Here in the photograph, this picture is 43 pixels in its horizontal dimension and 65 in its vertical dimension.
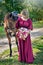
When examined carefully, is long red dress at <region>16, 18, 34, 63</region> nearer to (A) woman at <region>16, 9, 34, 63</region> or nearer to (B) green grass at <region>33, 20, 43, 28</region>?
(A) woman at <region>16, 9, 34, 63</region>

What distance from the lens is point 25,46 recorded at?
6.50m

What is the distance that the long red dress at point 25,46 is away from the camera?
20.8 feet

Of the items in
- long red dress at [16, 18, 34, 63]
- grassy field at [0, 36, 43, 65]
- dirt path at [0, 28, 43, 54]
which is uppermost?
long red dress at [16, 18, 34, 63]

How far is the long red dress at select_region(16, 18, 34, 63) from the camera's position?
250 inches

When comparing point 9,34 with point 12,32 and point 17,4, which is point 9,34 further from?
point 17,4

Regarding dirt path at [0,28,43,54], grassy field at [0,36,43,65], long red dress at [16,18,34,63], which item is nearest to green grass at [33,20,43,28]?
dirt path at [0,28,43,54]

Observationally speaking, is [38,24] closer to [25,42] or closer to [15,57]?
[15,57]

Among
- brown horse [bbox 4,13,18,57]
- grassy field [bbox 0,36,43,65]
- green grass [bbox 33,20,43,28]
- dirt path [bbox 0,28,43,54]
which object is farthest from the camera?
green grass [bbox 33,20,43,28]

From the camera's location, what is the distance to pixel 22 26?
251 inches

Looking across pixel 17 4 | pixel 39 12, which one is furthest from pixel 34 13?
pixel 17 4

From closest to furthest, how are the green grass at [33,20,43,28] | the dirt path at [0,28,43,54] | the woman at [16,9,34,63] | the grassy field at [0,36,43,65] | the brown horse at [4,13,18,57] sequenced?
the woman at [16,9,34,63] → the grassy field at [0,36,43,65] → the brown horse at [4,13,18,57] → the dirt path at [0,28,43,54] → the green grass at [33,20,43,28]

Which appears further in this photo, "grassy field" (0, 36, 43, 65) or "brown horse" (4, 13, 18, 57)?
"brown horse" (4, 13, 18, 57)

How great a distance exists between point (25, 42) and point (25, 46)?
0.35ft

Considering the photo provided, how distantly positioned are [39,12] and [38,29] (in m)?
0.63
